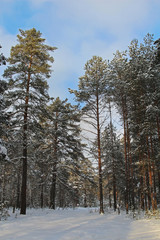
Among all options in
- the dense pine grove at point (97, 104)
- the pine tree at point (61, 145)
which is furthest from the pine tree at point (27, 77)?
the pine tree at point (61, 145)

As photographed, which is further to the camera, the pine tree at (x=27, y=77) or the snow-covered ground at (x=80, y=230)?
the pine tree at (x=27, y=77)

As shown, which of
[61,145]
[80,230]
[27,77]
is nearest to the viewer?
[80,230]

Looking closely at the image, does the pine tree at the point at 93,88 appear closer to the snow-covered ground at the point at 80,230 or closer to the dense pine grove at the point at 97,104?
the dense pine grove at the point at 97,104

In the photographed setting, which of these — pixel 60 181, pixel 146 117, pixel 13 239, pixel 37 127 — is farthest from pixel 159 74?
pixel 60 181

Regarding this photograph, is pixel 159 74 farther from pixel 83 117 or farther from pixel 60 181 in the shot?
pixel 60 181

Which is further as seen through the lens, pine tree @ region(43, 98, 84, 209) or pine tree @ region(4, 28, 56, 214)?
pine tree @ region(43, 98, 84, 209)

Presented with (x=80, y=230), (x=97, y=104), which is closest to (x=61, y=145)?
(x=97, y=104)

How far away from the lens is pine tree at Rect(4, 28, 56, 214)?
1401 cm

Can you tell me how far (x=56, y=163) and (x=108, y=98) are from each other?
9.66m

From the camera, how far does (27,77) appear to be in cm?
1541

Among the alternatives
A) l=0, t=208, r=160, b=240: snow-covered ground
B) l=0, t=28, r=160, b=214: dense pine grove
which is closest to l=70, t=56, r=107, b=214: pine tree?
l=0, t=28, r=160, b=214: dense pine grove

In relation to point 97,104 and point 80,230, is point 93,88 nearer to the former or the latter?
point 97,104

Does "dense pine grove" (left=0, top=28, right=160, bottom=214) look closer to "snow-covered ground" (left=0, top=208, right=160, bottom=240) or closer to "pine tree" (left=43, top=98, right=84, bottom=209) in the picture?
"pine tree" (left=43, top=98, right=84, bottom=209)

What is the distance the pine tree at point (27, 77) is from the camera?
46.0 feet
